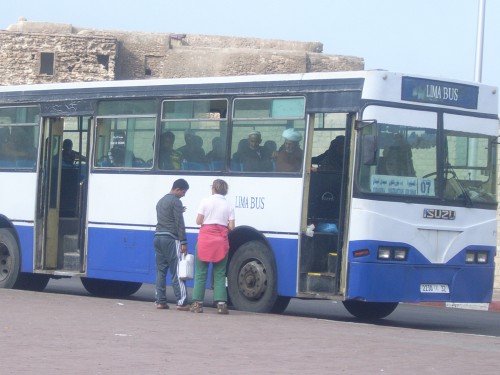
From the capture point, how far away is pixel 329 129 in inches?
607

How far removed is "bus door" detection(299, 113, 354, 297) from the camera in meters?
15.2

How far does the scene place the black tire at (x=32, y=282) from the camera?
19.4 metres

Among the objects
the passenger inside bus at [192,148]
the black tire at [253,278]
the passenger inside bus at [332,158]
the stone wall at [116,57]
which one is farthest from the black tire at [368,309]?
the stone wall at [116,57]

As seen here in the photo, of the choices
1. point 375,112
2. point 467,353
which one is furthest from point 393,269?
point 467,353

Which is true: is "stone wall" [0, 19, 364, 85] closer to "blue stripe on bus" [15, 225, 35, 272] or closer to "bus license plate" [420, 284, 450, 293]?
"blue stripe on bus" [15, 225, 35, 272]

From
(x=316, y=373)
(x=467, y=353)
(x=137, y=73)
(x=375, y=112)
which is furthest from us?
(x=137, y=73)

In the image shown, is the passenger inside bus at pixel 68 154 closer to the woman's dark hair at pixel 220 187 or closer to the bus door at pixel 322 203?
the woman's dark hair at pixel 220 187

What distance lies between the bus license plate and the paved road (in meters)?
0.97

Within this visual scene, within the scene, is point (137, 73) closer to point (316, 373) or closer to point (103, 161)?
point (103, 161)

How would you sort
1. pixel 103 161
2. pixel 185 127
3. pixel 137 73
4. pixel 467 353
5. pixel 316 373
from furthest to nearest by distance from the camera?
pixel 137 73 → pixel 103 161 → pixel 185 127 → pixel 467 353 → pixel 316 373

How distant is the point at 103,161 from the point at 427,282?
5.47m

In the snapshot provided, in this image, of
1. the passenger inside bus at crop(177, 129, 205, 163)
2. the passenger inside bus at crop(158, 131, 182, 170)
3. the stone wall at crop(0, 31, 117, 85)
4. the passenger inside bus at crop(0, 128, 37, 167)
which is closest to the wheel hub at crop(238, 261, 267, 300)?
the passenger inside bus at crop(177, 129, 205, 163)

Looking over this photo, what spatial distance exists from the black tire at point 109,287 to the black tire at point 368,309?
4.30 meters

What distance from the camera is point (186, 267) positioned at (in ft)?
51.3
